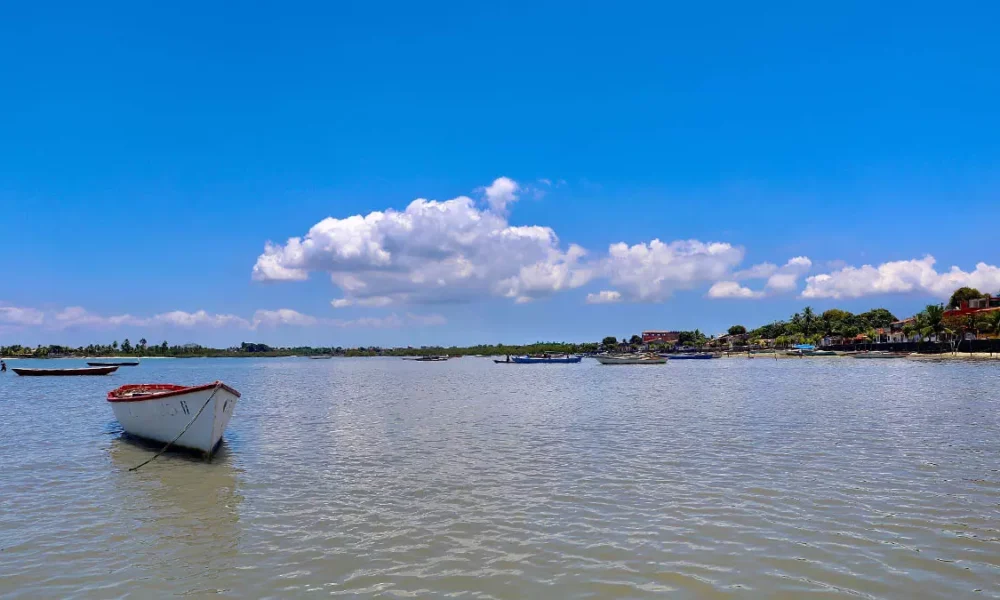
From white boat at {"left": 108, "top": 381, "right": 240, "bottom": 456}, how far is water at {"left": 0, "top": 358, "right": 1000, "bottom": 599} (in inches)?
29.6

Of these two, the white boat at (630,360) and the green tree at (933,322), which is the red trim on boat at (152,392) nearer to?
the white boat at (630,360)

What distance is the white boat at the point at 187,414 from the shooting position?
19797 millimetres

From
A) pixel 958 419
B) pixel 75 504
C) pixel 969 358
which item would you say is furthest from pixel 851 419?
pixel 969 358

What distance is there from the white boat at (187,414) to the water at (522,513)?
75 cm

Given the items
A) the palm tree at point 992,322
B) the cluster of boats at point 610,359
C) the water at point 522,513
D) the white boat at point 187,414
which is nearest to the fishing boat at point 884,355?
the palm tree at point 992,322

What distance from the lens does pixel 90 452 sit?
22.3 meters

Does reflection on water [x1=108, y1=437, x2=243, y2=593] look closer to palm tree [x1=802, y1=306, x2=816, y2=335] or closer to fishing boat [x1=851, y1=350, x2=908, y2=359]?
fishing boat [x1=851, y1=350, x2=908, y2=359]

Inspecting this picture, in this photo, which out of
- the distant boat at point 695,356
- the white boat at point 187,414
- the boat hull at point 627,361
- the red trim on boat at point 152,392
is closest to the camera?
the white boat at point 187,414

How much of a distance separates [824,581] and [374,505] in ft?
28.9

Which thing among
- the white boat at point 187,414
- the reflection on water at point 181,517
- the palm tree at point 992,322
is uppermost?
the palm tree at point 992,322

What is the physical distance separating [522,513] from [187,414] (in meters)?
13.0

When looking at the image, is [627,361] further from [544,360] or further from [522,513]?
[522,513]

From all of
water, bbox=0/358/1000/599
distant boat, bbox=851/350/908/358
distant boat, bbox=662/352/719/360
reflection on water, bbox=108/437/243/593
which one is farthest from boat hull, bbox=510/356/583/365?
reflection on water, bbox=108/437/243/593

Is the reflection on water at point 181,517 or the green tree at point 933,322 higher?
the green tree at point 933,322
